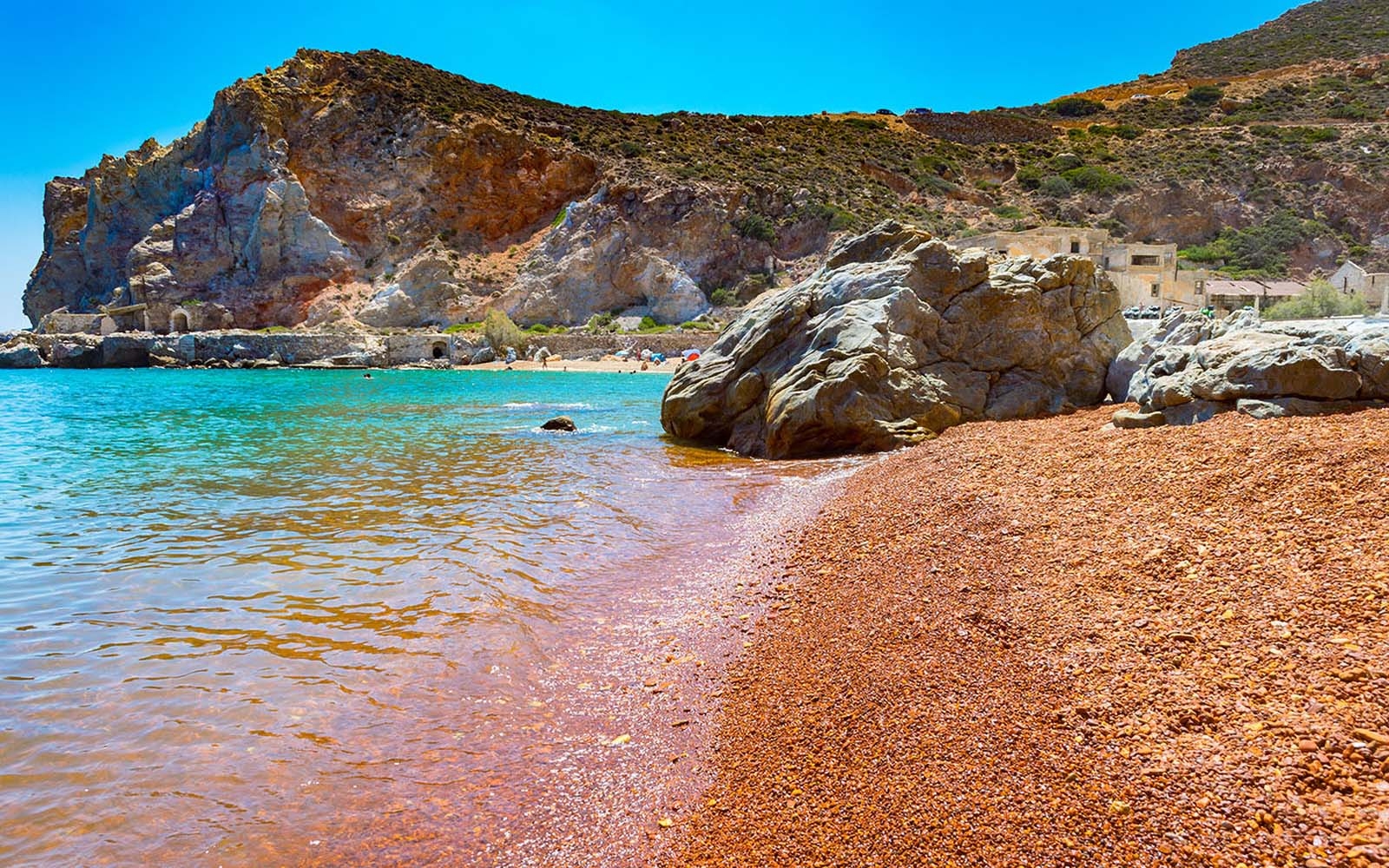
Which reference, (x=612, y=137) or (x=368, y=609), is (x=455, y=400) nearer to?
(x=368, y=609)

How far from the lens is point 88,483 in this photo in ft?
37.0

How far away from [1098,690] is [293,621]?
5542mm

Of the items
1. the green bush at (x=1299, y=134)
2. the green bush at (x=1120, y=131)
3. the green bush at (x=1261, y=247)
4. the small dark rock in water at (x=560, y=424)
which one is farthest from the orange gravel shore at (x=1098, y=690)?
the green bush at (x=1120, y=131)

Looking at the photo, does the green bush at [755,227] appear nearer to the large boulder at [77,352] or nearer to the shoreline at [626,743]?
the large boulder at [77,352]

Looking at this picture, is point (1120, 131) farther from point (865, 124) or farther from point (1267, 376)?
point (1267, 376)

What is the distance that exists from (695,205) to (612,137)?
17.4 meters

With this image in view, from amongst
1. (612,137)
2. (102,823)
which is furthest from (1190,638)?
(612,137)

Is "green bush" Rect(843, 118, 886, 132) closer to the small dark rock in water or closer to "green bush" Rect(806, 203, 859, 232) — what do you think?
"green bush" Rect(806, 203, 859, 232)

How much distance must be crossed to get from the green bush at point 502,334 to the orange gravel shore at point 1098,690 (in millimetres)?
55029

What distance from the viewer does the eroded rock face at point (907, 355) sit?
1312cm

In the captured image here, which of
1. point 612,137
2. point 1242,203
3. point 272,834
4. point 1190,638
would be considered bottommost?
point 272,834

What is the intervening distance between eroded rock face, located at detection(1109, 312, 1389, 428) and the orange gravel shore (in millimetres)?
1804

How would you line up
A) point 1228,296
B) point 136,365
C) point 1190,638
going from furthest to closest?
1. point 136,365
2. point 1228,296
3. point 1190,638

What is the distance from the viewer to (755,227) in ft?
214
